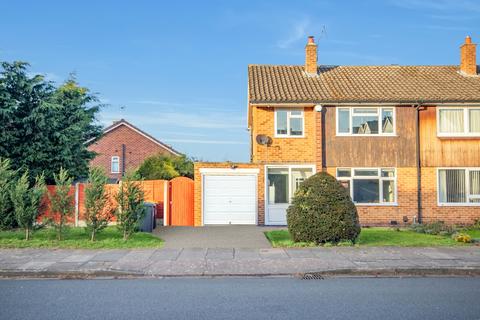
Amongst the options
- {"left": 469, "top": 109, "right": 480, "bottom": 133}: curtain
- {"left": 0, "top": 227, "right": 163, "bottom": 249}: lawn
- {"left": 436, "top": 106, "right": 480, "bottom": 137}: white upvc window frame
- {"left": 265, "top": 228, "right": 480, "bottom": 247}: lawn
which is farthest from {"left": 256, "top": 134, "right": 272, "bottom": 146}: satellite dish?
{"left": 469, "top": 109, "right": 480, "bottom": 133}: curtain

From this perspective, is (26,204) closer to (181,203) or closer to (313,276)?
(181,203)

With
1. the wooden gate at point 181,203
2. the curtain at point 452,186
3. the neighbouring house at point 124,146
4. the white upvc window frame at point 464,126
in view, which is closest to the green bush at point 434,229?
the curtain at point 452,186

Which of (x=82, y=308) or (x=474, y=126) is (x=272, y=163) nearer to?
(x=474, y=126)

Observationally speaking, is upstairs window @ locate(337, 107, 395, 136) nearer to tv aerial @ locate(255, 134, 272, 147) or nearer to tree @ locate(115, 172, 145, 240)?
tv aerial @ locate(255, 134, 272, 147)

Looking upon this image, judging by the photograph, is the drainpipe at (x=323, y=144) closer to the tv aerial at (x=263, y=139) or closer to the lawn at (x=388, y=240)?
the tv aerial at (x=263, y=139)

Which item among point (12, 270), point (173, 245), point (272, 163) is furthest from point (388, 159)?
point (12, 270)

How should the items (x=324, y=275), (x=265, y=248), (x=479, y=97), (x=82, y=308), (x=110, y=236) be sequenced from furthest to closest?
(x=479, y=97) < (x=110, y=236) < (x=265, y=248) < (x=324, y=275) < (x=82, y=308)

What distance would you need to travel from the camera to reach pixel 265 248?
1417 cm

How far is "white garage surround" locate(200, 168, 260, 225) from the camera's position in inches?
840

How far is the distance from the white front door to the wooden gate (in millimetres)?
3373

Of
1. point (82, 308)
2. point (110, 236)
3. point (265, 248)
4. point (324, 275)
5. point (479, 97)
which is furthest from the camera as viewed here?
point (479, 97)

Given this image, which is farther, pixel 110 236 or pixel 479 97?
pixel 479 97

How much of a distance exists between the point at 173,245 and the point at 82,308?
24.5 feet

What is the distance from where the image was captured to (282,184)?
21.4 meters
